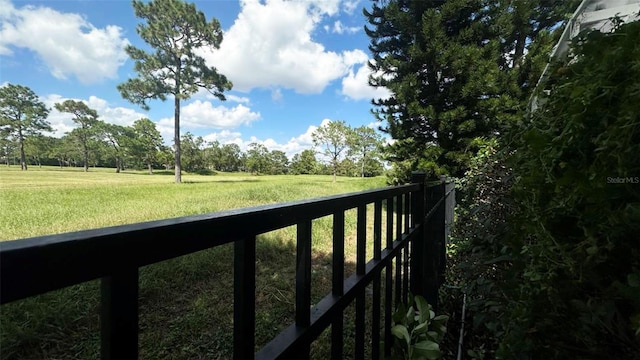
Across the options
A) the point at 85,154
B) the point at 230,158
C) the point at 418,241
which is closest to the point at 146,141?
the point at 85,154

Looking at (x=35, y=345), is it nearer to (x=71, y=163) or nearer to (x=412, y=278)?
(x=412, y=278)

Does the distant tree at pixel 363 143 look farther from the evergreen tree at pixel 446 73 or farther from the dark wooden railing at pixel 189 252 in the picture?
the dark wooden railing at pixel 189 252

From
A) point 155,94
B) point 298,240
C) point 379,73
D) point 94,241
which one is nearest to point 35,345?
point 298,240

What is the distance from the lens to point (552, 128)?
695mm

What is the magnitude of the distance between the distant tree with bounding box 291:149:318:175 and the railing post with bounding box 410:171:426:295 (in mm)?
34410

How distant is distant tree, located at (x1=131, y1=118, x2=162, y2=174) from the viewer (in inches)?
1039

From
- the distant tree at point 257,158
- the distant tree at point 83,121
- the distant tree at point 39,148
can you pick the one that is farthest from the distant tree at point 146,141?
the distant tree at point 257,158

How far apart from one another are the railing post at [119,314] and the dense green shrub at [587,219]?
61 cm

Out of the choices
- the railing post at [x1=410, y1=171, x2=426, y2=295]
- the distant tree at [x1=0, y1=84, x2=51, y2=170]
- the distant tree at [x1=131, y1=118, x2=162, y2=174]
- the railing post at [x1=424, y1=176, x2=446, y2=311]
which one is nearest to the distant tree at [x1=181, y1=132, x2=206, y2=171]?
the distant tree at [x1=131, y1=118, x2=162, y2=174]

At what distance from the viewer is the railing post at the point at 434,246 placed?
186 centimetres

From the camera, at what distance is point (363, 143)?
2953 centimetres

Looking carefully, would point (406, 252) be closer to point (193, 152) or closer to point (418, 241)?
point (418, 241)

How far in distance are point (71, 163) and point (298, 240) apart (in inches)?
1173

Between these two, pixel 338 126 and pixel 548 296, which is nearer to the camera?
pixel 548 296
